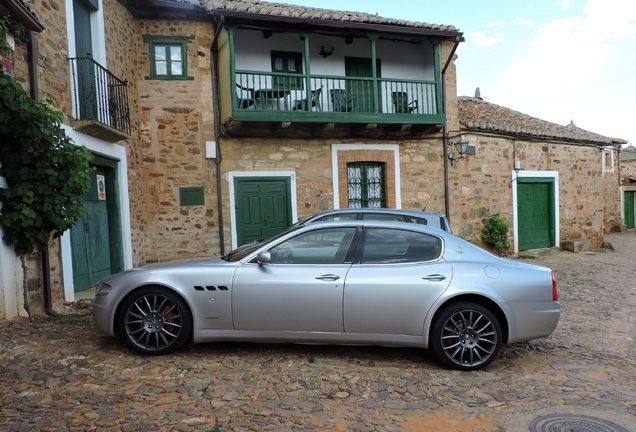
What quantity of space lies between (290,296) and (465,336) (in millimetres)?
1654

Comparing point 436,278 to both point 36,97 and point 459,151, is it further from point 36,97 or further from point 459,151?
point 459,151

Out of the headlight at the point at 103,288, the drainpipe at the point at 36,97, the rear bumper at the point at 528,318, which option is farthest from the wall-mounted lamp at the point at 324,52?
the rear bumper at the point at 528,318

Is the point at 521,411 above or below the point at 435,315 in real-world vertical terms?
below

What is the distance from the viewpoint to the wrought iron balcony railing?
7258 millimetres

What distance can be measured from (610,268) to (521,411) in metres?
9.62

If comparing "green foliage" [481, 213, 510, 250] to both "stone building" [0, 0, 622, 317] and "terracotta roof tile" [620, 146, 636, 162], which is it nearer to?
"stone building" [0, 0, 622, 317]

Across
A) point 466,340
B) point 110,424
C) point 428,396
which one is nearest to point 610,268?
point 466,340

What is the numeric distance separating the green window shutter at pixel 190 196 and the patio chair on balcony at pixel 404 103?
5527 mm

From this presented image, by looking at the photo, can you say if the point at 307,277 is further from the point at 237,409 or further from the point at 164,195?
the point at 164,195

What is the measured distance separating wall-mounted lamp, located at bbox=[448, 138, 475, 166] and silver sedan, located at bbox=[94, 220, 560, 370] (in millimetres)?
8124

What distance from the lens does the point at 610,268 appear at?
35.9 ft

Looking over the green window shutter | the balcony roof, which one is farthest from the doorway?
the balcony roof

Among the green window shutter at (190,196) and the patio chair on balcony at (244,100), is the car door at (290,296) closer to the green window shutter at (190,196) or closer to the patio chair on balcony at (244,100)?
the green window shutter at (190,196)

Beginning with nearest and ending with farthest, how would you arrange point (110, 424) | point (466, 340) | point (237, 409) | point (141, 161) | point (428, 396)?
point (110, 424) < point (237, 409) < point (428, 396) < point (466, 340) < point (141, 161)
